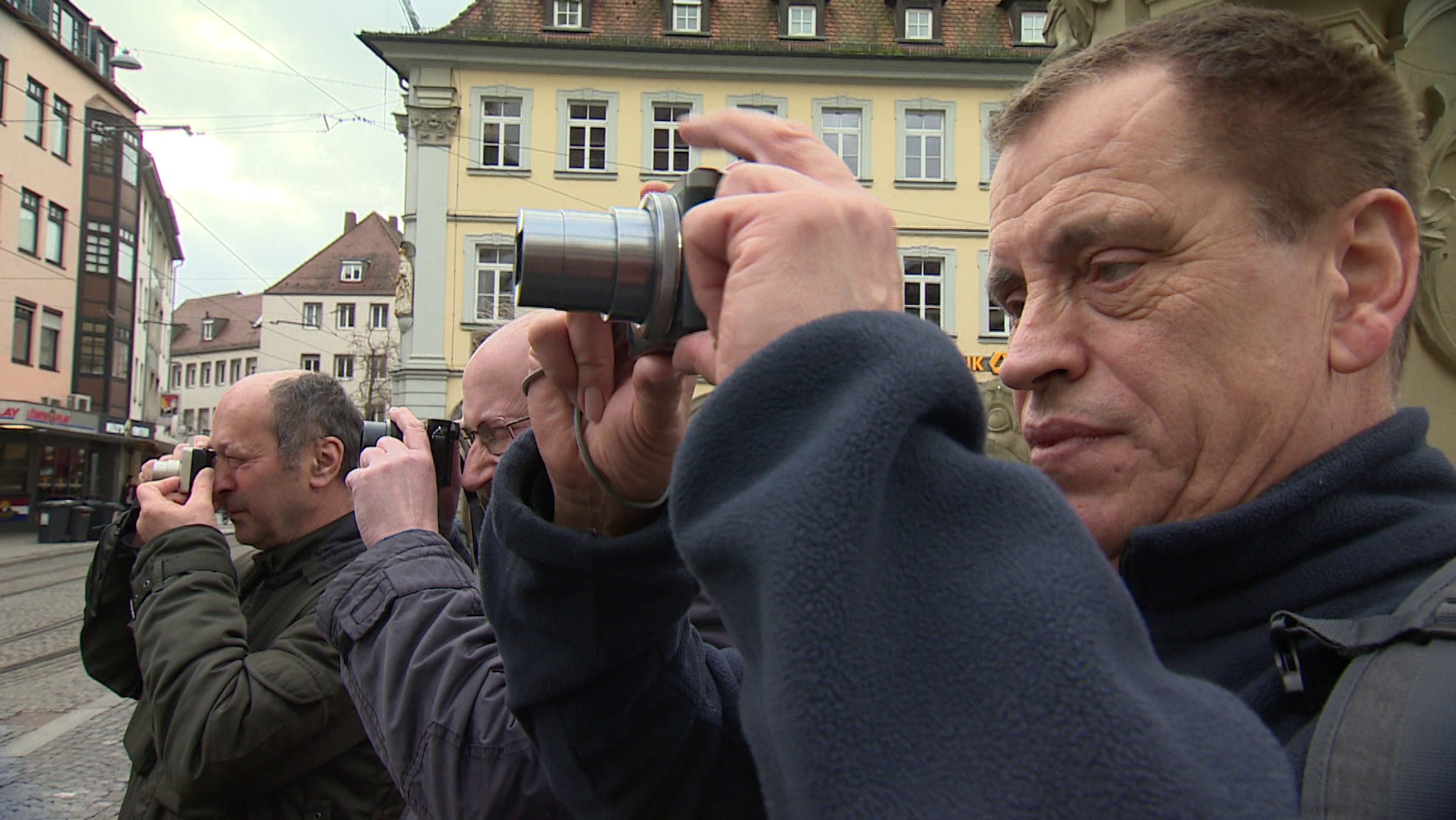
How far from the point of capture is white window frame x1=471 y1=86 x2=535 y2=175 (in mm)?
20656

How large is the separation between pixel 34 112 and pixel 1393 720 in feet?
110

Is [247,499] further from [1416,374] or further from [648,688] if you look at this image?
[1416,374]

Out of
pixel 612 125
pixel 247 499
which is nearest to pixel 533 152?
pixel 612 125

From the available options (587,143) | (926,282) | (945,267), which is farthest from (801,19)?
(926,282)

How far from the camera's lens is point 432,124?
67.2ft

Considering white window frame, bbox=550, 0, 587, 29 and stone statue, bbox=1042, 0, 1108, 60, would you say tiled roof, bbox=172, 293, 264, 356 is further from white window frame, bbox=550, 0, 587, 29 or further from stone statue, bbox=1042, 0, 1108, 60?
stone statue, bbox=1042, 0, 1108, 60

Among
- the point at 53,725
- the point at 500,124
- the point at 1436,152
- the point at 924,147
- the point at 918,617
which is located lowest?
the point at 53,725

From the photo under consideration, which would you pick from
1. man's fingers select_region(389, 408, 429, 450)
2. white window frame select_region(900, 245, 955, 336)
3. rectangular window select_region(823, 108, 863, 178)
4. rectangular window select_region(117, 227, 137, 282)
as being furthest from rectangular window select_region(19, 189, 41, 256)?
man's fingers select_region(389, 408, 429, 450)

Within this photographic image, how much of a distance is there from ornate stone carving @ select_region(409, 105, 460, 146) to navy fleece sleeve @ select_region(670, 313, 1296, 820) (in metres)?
21.1

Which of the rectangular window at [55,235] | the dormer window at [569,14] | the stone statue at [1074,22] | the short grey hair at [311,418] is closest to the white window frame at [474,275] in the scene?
the dormer window at [569,14]

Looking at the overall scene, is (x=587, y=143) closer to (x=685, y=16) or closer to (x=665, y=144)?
(x=665, y=144)

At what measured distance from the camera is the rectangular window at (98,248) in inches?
1205

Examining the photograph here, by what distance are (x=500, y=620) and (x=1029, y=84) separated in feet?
3.06

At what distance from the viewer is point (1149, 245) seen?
45.2 inches
